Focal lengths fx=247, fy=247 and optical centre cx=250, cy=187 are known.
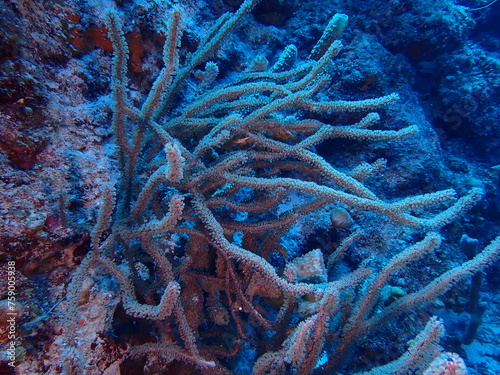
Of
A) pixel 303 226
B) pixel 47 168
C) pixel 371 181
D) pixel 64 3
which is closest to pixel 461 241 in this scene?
pixel 371 181

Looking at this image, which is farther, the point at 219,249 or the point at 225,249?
the point at 219,249

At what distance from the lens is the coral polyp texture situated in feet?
4.51

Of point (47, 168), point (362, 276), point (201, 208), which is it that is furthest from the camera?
point (362, 276)

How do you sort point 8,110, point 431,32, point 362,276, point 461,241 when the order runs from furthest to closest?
point 431,32 → point 461,241 → point 362,276 → point 8,110

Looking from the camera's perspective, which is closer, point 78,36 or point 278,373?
point 278,373

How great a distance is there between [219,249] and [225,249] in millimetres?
179

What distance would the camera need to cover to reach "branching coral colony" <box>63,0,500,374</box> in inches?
55.1

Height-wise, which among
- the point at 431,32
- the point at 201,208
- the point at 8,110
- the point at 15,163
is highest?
the point at 431,32

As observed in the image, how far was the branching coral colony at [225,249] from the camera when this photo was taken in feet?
4.59

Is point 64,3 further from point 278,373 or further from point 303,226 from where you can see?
point 278,373

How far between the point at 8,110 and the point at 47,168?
0.37m

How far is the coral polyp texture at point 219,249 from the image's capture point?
4.51 feet

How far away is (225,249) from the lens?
1607 mm

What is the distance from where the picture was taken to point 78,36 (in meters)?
1.92
